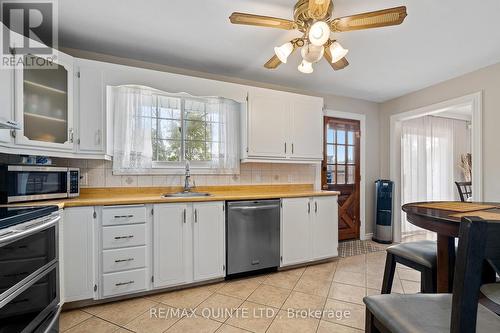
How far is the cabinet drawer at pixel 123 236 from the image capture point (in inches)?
82.4

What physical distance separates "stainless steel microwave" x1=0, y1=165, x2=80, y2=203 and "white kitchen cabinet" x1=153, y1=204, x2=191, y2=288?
2.73ft

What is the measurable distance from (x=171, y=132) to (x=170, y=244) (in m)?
1.30

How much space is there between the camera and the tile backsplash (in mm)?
2516

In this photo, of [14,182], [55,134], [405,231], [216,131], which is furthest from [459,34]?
[14,182]

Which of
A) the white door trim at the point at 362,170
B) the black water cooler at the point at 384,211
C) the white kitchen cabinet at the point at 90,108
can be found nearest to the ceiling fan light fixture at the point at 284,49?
the white kitchen cabinet at the point at 90,108

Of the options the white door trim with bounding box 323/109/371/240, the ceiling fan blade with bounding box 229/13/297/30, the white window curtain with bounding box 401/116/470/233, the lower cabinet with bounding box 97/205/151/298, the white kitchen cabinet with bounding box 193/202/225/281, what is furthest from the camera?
the white window curtain with bounding box 401/116/470/233

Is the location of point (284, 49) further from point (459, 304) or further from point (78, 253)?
point (78, 253)

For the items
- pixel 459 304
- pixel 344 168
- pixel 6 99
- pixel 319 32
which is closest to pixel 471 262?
pixel 459 304

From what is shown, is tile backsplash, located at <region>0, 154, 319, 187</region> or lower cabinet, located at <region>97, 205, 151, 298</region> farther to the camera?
tile backsplash, located at <region>0, 154, 319, 187</region>

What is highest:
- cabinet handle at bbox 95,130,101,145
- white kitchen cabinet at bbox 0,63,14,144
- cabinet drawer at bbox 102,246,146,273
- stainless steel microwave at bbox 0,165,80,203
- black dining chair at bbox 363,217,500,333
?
white kitchen cabinet at bbox 0,63,14,144

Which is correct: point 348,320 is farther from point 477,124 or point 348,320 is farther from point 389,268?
point 477,124

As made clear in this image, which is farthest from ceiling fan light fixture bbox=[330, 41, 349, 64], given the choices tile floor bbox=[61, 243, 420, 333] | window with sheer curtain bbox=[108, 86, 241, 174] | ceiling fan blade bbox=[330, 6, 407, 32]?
tile floor bbox=[61, 243, 420, 333]

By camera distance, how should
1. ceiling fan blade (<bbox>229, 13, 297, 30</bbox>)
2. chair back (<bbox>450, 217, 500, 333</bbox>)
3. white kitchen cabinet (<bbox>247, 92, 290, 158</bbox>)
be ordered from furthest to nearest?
white kitchen cabinet (<bbox>247, 92, 290, 158</bbox>) < ceiling fan blade (<bbox>229, 13, 297, 30</bbox>) < chair back (<bbox>450, 217, 500, 333</bbox>)

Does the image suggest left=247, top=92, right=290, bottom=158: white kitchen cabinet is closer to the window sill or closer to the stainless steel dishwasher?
the window sill
